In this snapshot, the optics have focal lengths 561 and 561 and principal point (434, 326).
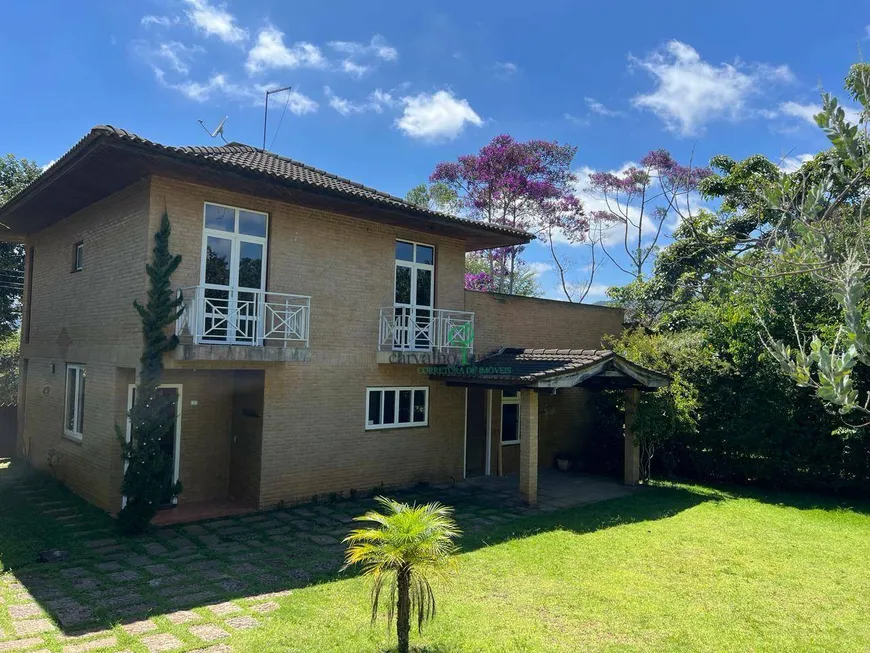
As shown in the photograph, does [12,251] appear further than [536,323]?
Yes

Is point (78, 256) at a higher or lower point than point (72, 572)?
higher

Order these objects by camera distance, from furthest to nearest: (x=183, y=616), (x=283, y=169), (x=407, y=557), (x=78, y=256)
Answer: (x=78, y=256), (x=283, y=169), (x=183, y=616), (x=407, y=557)

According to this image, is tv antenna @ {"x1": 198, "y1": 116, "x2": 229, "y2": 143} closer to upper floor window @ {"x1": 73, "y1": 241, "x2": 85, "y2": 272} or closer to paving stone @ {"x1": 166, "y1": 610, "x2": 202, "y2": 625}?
upper floor window @ {"x1": 73, "y1": 241, "x2": 85, "y2": 272}

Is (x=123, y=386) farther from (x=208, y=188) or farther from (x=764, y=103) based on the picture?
(x=764, y=103)

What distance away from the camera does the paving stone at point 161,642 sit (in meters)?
5.14

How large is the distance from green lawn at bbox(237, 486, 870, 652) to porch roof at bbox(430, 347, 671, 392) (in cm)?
258

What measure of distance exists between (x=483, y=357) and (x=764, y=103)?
802 cm

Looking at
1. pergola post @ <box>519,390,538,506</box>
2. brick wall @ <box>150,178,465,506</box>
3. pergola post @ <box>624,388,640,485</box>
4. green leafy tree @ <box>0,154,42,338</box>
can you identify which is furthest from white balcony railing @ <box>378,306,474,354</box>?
green leafy tree @ <box>0,154,42,338</box>

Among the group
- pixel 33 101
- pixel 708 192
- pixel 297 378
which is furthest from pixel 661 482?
pixel 33 101

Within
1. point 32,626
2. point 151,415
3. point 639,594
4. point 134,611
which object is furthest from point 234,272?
point 639,594

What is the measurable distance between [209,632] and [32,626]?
1792mm

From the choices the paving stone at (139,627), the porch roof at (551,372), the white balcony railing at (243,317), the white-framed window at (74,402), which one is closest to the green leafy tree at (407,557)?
the paving stone at (139,627)

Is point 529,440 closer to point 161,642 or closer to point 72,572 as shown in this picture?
point 161,642

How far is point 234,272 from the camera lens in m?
9.93
